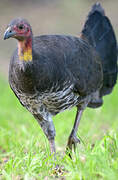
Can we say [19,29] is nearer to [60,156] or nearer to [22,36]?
[22,36]

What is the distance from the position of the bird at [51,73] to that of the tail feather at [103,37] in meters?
0.20

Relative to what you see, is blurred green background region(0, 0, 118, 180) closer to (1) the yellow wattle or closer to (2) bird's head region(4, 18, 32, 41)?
(1) the yellow wattle

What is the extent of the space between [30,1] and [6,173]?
18.2m

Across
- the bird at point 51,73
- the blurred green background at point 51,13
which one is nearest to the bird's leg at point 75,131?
the bird at point 51,73

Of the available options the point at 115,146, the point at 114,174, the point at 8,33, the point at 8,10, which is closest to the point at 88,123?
the point at 115,146

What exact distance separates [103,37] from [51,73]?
1.85m

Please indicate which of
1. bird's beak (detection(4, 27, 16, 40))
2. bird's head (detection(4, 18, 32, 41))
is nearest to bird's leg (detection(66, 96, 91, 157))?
bird's head (detection(4, 18, 32, 41))

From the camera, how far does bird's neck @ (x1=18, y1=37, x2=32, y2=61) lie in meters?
4.60

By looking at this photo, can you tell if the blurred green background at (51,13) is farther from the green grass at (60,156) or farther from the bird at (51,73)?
the bird at (51,73)

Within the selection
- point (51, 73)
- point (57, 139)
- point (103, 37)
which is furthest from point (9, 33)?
point (57, 139)

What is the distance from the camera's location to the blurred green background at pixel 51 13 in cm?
1841

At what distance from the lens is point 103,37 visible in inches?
252

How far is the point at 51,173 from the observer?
4441 mm

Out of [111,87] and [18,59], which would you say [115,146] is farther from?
[111,87]
